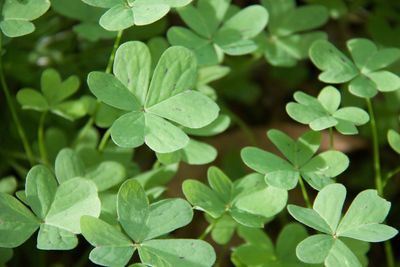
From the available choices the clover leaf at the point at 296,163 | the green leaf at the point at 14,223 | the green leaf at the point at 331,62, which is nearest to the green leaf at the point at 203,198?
the clover leaf at the point at 296,163

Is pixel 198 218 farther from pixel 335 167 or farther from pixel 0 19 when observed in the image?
pixel 0 19

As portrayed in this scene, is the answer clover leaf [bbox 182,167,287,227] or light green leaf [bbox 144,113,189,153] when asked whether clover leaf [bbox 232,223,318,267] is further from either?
light green leaf [bbox 144,113,189,153]

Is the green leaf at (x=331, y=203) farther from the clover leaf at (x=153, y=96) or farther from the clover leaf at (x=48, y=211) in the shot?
the clover leaf at (x=48, y=211)

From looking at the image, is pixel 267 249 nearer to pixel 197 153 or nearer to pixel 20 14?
pixel 197 153

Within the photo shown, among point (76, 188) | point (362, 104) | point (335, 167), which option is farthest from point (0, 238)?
point (362, 104)

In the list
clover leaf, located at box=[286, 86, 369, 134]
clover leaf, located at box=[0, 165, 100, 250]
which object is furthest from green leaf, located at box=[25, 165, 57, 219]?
clover leaf, located at box=[286, 86, 369, 134]

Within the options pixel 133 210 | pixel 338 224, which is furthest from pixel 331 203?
pixel 133 210
